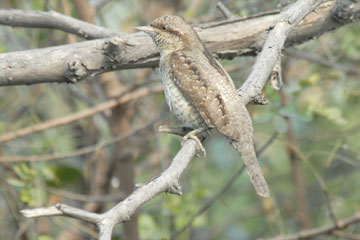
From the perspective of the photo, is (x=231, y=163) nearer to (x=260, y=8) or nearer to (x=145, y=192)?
(x=260, y=8)

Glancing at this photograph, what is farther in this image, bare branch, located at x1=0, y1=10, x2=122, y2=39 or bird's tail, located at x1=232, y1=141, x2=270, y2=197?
bare branch, located at x1=0, y1=10, x2=122, y2=39

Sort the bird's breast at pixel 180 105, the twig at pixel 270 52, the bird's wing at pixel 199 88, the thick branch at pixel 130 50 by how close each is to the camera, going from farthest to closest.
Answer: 1. the bird's breast at pixel 180 105
2. the bird's wing at pixel 199 88
3. the thick branch at pixel 130 50
4. the twig at pixel 270 52

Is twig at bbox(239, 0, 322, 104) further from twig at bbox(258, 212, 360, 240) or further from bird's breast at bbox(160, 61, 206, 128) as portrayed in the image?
twig at bbox(258, 212, 360, 240)

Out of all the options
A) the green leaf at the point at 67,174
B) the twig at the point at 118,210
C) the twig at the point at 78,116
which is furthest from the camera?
the green leaf at the point at 67,174

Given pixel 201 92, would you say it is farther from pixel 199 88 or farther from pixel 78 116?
pixel 78 116

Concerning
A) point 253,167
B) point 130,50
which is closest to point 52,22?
point 130,50

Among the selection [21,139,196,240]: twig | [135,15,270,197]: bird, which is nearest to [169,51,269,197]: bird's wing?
[135,15,270,197]: bird

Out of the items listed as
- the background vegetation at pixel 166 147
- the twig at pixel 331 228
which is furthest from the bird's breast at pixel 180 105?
the twig at pixel 331 228

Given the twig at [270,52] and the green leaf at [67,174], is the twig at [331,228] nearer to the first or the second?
the twig at [270,52]
